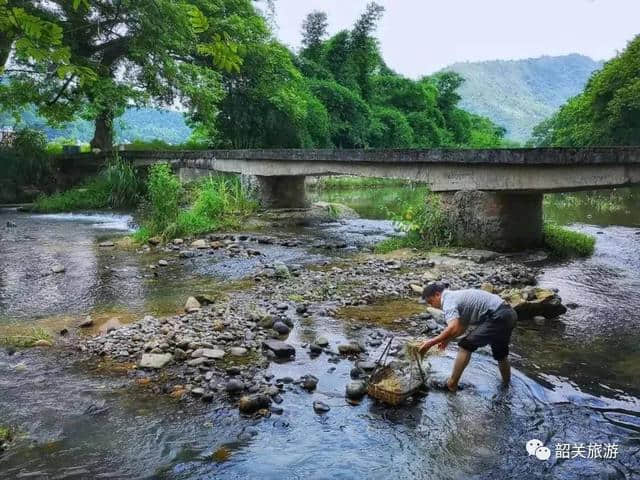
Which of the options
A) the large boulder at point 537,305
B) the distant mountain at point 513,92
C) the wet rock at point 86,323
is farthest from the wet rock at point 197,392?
the distant mountain at point 513,92

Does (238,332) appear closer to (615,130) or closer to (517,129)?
(615,130)

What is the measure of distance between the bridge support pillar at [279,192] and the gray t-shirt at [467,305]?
15081 millimetres

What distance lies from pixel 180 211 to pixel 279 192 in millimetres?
5559

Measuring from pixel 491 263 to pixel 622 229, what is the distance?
809cm

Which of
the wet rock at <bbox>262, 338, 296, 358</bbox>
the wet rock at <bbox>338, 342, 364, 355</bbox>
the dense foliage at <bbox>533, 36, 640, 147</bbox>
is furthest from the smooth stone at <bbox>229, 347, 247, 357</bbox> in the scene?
the dense foliage at <bbox>533, 36, 640, 147</bbox>

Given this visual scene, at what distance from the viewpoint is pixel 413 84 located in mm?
54625

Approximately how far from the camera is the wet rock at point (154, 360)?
5917mm

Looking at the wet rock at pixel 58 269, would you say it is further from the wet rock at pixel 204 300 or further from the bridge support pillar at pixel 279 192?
the bridge support pillar at pixel 279 192

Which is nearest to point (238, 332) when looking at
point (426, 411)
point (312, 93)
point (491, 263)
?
point (426, 411)

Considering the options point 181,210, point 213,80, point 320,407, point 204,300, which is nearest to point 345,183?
point 213,80

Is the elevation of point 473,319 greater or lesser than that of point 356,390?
greater

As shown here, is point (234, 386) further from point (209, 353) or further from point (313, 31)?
point (313, 31)

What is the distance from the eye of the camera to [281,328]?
705cm

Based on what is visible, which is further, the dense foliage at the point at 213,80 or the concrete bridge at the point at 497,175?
the dense foliage at the point at 213,80
